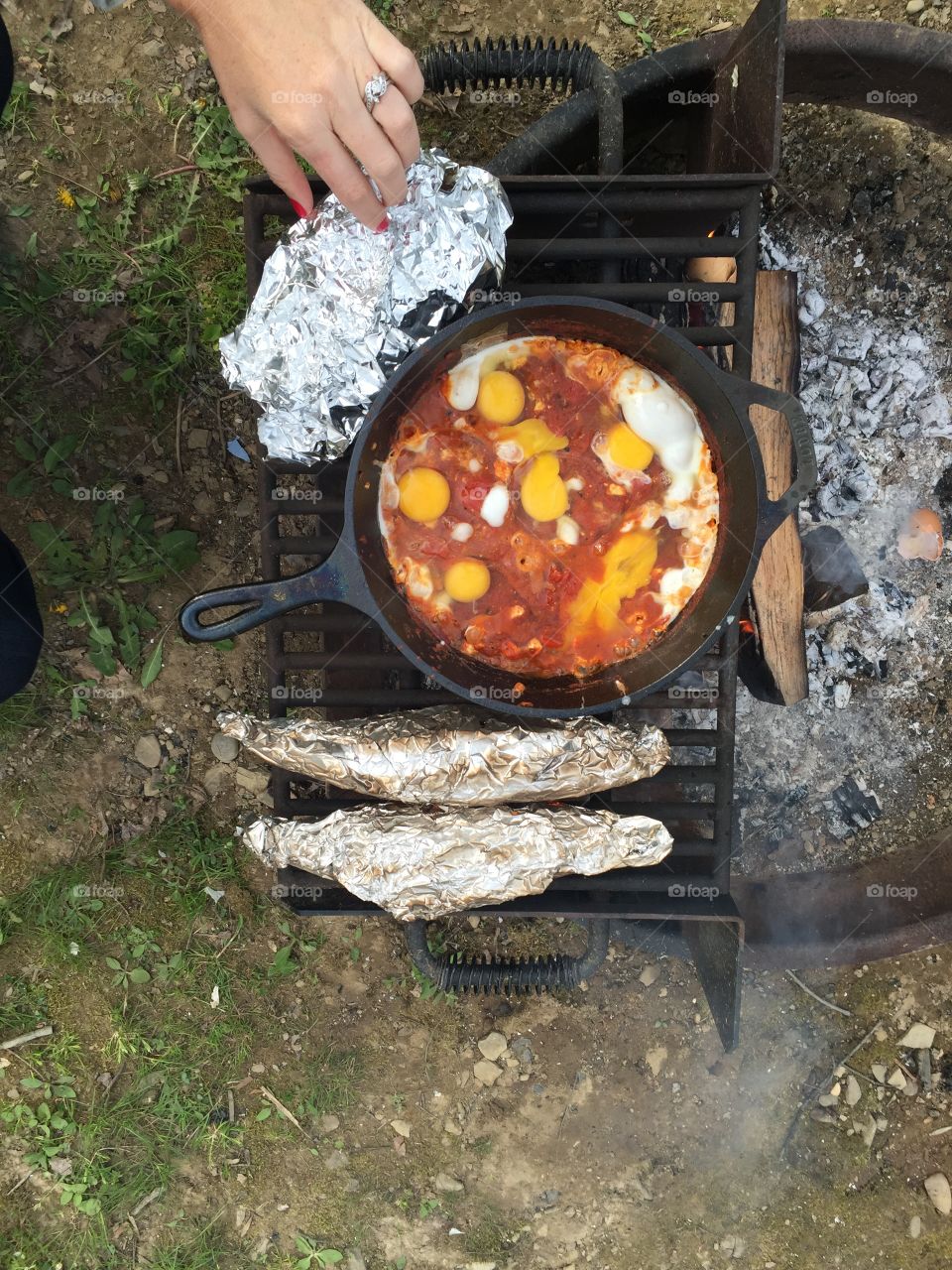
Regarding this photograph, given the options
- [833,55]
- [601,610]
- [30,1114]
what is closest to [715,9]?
[833,55]

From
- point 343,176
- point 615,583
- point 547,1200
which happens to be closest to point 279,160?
point 343,176

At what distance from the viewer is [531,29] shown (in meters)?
3.13

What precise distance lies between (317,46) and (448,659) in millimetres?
1547

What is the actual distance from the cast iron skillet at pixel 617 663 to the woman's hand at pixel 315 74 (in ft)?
1.50

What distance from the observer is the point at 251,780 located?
338 centimetres

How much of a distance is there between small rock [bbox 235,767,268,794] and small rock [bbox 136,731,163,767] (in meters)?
0.32

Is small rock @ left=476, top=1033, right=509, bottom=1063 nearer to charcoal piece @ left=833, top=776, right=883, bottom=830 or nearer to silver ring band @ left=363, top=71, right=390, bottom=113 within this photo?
charcoal piece @ left=833, top=776, right=883, bottom=830

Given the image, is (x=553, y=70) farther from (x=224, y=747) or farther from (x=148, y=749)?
(x=148, y=749)

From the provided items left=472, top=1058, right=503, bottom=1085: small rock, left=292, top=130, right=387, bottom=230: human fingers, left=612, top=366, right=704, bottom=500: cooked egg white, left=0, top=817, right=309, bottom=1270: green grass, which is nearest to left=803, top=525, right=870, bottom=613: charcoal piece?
left=612, top=366, right=704, bottom=500: cooked egg white

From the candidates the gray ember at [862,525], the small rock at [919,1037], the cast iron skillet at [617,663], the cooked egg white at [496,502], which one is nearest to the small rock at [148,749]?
the cast iron skillet at [617,663]

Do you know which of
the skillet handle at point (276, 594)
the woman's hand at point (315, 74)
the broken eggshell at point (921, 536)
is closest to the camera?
the woman's hand at point (315, 74)

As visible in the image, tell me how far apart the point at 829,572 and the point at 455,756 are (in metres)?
1.61

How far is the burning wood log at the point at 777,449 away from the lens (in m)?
2.76

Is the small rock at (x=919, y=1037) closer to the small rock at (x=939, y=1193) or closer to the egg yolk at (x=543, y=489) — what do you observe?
the small rock at (x=939, y=1193)
